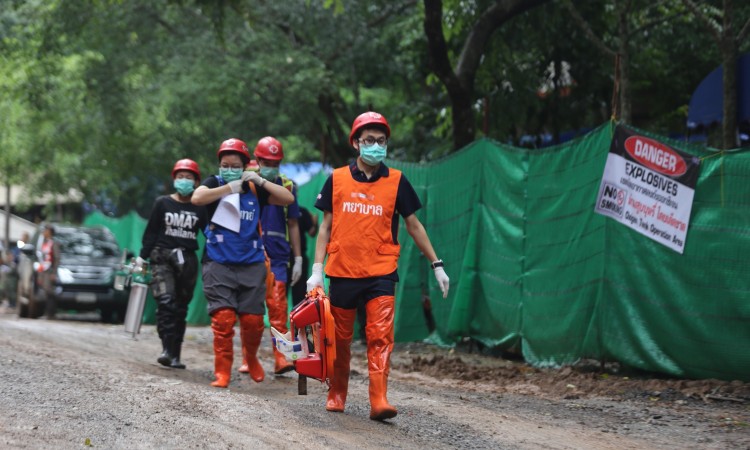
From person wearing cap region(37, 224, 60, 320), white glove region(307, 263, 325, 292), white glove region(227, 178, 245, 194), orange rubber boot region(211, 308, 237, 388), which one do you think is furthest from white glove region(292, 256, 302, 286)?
person wearing cap region(37, 224, 60, 320)

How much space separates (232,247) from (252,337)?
0.80 metres

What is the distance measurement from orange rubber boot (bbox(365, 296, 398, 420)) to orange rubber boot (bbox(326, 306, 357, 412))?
175mm

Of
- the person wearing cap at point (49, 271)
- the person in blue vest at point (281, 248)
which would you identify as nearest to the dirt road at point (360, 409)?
the person in blue vest at point (281, 248)

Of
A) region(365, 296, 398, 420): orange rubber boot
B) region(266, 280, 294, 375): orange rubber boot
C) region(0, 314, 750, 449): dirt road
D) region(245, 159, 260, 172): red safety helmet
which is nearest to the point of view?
region(0, 314, 750, 449): dirt road

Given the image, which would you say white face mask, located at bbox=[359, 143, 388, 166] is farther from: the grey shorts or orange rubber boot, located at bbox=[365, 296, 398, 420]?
the grey shorts

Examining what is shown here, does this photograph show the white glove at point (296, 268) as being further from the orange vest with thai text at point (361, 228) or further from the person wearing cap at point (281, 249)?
the orange vest with thai text at point (361, 228)

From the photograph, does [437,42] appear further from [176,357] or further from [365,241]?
[365,241]

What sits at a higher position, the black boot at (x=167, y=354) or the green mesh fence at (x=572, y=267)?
the green mesh fence at (x=572, y=267)

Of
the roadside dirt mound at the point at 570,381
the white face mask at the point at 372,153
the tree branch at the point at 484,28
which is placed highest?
the tree branch at the point at 484,28

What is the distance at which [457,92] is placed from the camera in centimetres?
1398

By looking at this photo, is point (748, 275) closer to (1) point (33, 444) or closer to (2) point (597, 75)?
(1) point (33, 444)

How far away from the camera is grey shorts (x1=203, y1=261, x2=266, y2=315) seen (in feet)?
28.3

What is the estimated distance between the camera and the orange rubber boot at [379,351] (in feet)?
22.2

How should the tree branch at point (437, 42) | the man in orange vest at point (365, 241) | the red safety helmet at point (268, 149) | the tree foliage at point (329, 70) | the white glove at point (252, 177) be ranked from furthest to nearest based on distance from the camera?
the tree foliage at point (329, 70) → the tree branch at point (437, 42) → the red safety helmet at point (268, 149) → the white glove at point (252, 177) → the man in orange vest at point (365, 241)
